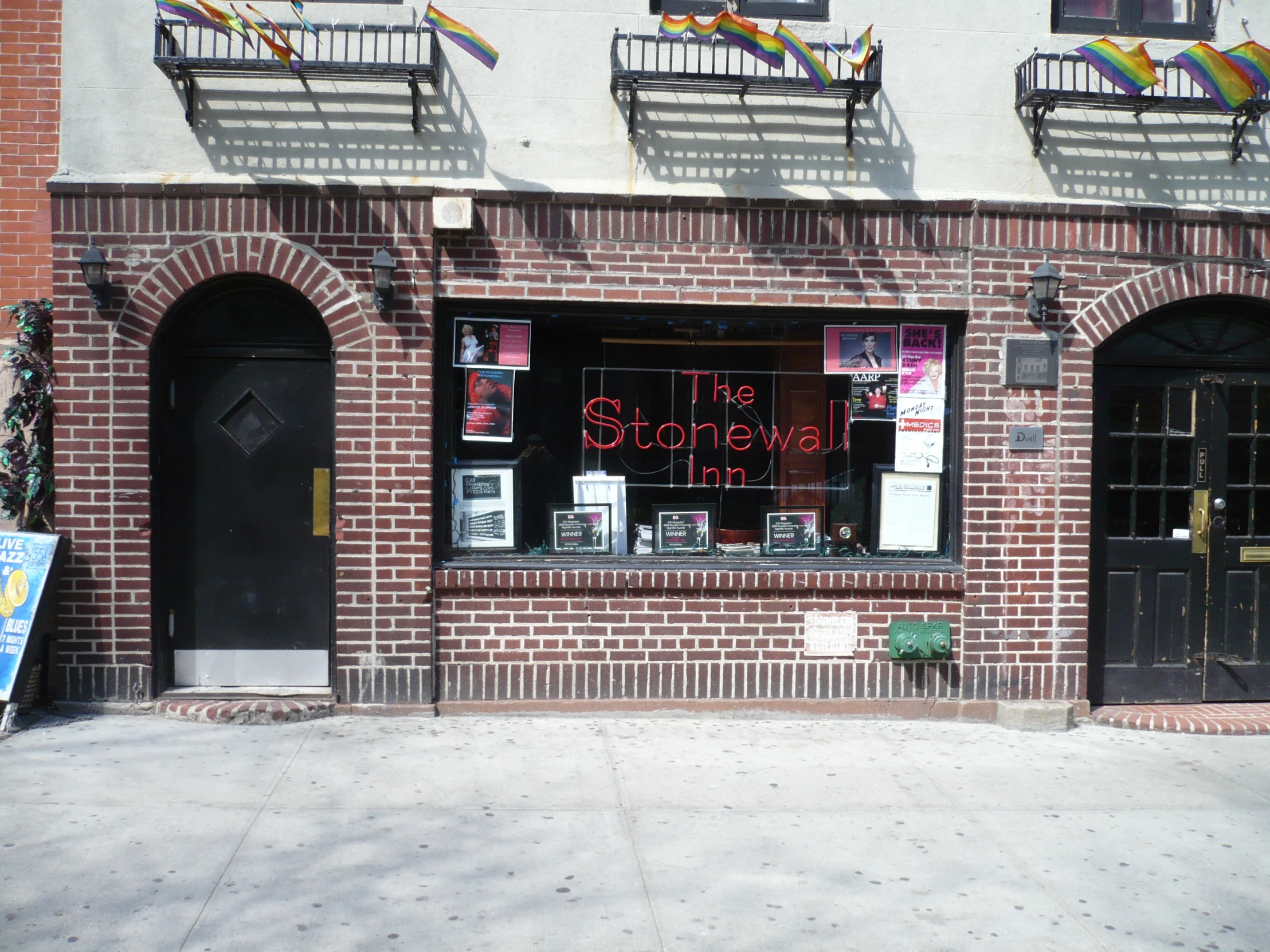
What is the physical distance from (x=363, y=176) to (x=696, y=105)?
2138mm

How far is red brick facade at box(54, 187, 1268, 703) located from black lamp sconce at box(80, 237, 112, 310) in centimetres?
9

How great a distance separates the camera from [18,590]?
5.81m

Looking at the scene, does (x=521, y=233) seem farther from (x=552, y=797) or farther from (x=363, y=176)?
(x=552, y=797)

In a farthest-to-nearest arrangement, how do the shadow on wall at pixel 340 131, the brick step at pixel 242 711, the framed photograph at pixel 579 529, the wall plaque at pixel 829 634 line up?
the framed photograph at pixel 579 529 < the wall plaque at pixel 829 634 < the shadow on wall at pixel 340 131 < the brick step at pixel 242 711

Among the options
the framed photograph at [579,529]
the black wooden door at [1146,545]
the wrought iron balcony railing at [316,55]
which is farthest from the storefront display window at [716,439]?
the wrought iron balcony railing at [316,55]

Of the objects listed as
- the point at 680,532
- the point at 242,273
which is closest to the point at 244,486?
the point at 242,273

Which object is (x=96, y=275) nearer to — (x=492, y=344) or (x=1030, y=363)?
(x=492, y=344)

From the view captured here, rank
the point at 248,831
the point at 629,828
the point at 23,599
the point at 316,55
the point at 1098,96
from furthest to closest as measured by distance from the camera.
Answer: the point at 1098,96 < the point at 316,55 < the point at 23,599 < the point at 629,828 < the point at 248,831

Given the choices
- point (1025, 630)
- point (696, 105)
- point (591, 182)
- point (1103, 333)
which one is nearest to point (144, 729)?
point (591, 182)

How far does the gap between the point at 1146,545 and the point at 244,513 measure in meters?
6.00

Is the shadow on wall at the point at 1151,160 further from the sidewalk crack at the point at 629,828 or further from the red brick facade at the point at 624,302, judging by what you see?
the sidewalk crack at the point at 629,828

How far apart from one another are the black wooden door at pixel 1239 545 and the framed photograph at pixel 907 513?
194cm

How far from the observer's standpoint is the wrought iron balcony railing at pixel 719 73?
606 cm

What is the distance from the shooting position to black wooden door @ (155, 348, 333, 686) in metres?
6.30
